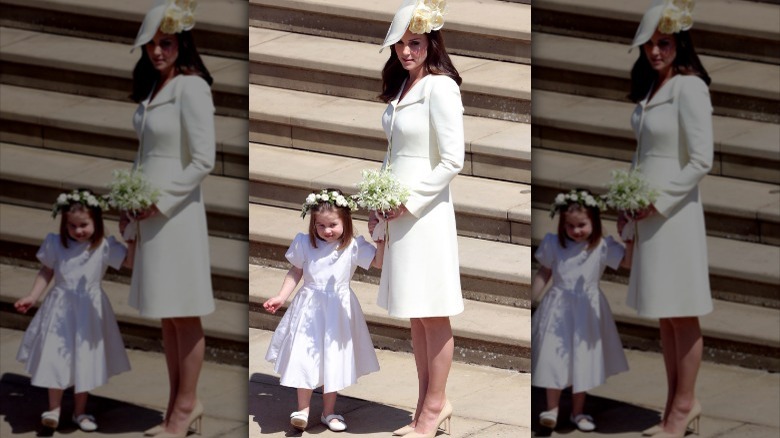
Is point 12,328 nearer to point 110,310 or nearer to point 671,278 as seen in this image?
point 110,310

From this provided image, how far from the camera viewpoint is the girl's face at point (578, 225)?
2.30 m

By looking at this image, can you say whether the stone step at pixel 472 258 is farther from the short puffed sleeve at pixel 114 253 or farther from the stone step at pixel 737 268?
the stone step at pixel 737 268

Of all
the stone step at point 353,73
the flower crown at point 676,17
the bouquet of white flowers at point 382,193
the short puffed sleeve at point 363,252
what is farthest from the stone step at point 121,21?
the stone step at point 353,73

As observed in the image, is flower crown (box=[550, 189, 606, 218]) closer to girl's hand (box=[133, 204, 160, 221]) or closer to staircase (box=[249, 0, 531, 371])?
girl's hand (box=[133, 204, 160, 221])

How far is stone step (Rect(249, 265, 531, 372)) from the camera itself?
20.1 feet

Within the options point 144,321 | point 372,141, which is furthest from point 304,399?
point 144,321

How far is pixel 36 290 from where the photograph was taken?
2666 mm

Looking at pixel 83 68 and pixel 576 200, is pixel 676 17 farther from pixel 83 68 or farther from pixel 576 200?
pixel 83 68

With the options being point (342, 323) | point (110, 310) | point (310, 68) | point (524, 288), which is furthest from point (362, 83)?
A: point (110, 310)

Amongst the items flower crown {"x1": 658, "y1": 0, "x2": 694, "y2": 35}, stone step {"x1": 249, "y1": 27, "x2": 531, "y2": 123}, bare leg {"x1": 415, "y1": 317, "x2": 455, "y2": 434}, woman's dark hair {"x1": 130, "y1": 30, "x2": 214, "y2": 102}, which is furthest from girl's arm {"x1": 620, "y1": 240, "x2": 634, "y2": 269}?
stone step {"x1": 249, "y1": 27, "x2": 531, "y2": 123}

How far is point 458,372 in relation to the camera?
20.1ft

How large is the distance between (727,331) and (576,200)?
1.12 feet

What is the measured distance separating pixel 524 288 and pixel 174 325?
3.81 m

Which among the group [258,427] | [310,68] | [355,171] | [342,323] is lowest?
[258,427]
